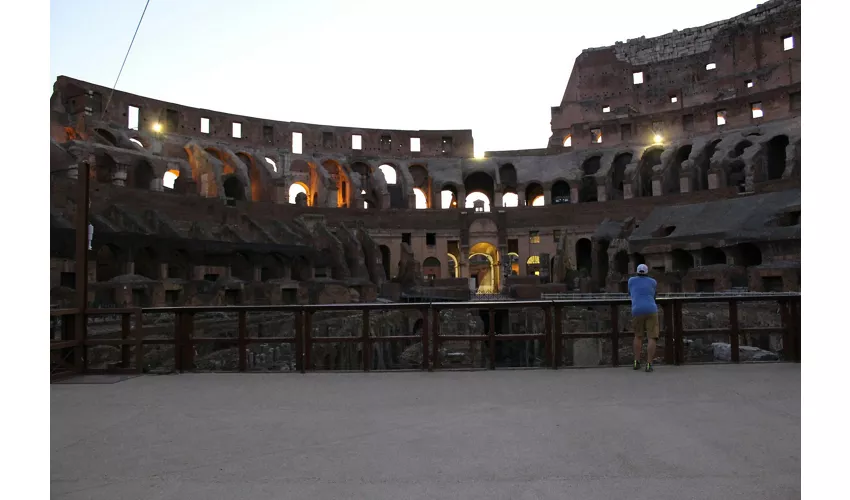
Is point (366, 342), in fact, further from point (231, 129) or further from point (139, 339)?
point (231, 129)

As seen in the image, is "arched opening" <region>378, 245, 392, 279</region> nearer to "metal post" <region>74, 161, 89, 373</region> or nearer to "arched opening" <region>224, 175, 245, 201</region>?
"arched opening" <region>224, 175, 245, 201</region>

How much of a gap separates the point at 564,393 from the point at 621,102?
47.7 m

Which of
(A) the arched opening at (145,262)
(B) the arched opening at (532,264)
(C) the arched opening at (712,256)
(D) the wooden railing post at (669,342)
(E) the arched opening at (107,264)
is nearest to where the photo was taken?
(D) the wooden railing post at (669,342)

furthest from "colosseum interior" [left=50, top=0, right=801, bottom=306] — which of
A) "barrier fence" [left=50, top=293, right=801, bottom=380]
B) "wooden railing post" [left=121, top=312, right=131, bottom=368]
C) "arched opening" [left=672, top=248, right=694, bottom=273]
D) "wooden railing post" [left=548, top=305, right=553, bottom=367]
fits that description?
"wooden railing post" [left=548, top=305, right=553, bottom=367]

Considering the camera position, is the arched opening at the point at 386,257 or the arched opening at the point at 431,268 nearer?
the arched opening at the point at 386,257

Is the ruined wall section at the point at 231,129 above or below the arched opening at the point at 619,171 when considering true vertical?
above

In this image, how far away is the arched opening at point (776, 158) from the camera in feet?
120

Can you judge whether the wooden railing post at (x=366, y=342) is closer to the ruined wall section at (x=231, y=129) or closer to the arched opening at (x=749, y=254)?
the arched opening at (x=749, y=254)

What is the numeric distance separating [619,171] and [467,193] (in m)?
12.5

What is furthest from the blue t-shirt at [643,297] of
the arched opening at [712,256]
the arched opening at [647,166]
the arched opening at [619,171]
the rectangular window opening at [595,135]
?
the rectangular window opening at [595,135]

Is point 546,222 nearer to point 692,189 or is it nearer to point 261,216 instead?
point 692,189

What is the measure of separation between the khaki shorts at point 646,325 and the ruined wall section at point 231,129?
106 ft

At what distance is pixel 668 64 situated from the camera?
47062 millimetres

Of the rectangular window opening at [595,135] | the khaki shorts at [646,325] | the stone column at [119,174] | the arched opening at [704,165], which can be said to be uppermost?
the rectangular window opening at [595,135]
